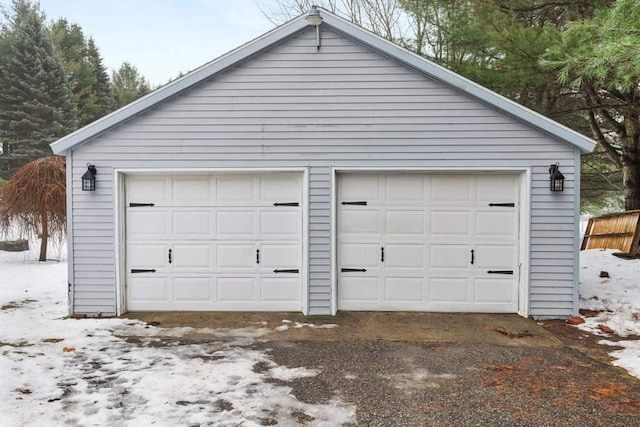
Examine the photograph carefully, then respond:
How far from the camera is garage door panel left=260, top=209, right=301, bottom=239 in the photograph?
6113 mm

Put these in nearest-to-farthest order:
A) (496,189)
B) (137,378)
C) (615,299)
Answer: (137,378), (496,189), (615,299)

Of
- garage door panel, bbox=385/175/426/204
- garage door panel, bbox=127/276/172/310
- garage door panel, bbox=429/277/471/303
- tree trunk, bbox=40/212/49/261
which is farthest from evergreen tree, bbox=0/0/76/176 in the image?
garage door panel, bbox=429/277/471/303

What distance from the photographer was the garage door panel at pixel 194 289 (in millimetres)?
6172

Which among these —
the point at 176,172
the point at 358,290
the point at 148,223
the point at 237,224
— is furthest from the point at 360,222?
the point at 148,223

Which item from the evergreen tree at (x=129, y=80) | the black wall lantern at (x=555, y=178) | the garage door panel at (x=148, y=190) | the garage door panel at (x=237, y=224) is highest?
the evergreen tree at (x=129, y=80)

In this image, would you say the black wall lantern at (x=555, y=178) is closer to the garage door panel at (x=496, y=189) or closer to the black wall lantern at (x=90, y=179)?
the garage door panel at (x=496, y=189)

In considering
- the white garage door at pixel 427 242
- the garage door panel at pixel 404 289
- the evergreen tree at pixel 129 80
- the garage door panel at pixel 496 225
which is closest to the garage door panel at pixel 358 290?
the white garage door at pixel 427 242

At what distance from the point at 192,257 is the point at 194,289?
473 millimetres

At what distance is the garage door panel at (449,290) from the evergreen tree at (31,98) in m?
22.0

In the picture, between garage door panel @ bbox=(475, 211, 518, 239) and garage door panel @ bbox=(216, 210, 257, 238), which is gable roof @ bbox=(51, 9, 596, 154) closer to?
garage door panel @ bbox=(475, 211, 518, 239)

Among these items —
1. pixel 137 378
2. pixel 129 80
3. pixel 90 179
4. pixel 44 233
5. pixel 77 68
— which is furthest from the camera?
pixel 129 80

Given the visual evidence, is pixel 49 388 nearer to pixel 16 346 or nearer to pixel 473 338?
pixel 16 346

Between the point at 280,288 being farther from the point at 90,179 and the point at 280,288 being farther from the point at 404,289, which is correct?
the point at 90,179

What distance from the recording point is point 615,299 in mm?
6234
